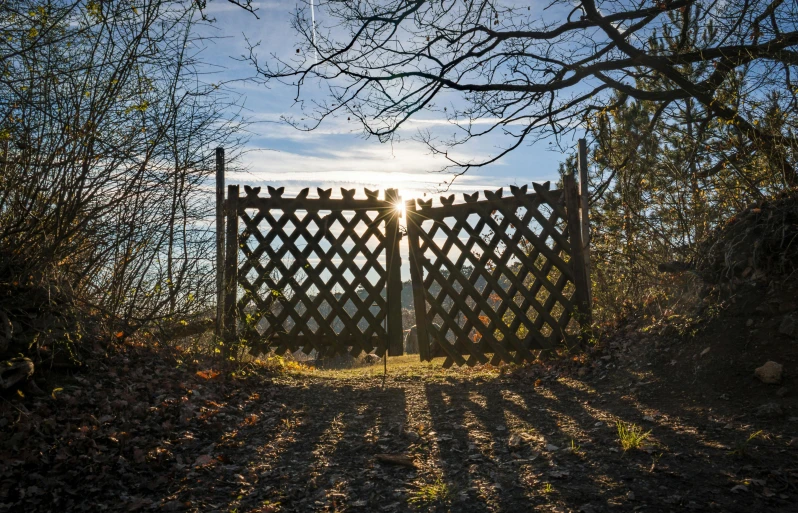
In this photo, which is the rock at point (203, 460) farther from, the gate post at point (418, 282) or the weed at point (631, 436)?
the gate post at point (418, 282)

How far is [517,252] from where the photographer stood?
6258 mm

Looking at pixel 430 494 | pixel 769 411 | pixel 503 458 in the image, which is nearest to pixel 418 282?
pixel 503 458

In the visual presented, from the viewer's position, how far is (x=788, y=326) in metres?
3.83

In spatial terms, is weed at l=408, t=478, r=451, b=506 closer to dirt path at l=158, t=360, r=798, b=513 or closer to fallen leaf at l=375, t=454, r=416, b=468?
dirt path at l=158, t=360, r=798, b=513

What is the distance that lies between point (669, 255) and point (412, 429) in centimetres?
323

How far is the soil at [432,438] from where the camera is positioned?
8.53ft

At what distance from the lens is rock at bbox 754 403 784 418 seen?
3303 millimetres

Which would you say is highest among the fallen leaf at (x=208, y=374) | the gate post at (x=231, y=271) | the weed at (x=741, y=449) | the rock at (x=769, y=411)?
the gate post at (x=231, y=271)

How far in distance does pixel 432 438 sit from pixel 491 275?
3.14m

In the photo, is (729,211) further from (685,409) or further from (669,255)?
(685,409)

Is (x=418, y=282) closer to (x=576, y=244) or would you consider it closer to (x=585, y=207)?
(x=576, y=244)

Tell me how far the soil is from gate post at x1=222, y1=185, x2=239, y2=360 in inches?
26.0

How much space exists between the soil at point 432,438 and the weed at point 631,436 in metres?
0.04

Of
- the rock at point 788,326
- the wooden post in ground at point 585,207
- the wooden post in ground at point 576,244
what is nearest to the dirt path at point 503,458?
the rock at point 788,326
